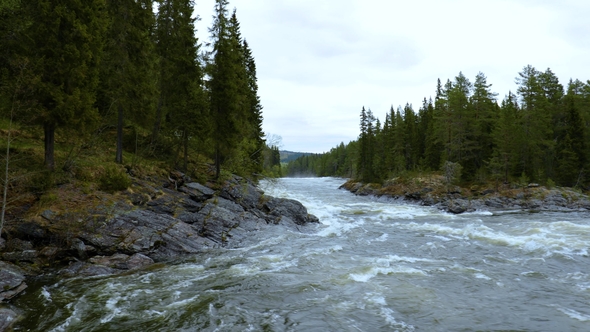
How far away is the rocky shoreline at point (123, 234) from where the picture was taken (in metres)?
11.0

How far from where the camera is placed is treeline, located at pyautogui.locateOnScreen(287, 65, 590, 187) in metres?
38.2

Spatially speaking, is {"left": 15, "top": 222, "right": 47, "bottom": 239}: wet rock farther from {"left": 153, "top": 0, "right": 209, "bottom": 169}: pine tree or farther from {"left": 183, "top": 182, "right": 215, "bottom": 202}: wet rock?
{"left": 153, "top": 0, "right": 209, "bottom": 169}: pine tree

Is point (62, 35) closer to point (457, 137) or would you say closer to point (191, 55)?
point (191, 55)

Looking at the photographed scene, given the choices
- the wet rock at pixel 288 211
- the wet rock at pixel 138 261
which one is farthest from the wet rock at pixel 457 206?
the wet rock at pixel 138 261

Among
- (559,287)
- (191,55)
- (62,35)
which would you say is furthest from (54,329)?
(191,55)

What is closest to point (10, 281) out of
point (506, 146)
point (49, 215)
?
point (49, 215)

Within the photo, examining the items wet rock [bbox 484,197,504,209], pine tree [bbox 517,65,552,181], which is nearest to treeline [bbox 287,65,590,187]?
pine tree [bbox 517,65,552,181]

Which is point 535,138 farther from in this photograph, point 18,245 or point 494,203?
point 18,245

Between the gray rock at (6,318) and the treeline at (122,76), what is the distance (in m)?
6.34

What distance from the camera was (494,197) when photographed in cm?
3438

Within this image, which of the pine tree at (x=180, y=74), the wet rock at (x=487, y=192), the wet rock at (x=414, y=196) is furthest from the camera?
the wet rock at (x=414, y=196)

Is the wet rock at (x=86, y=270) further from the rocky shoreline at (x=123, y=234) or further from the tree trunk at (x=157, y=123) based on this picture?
the tree trunk at (x=157, y=123)

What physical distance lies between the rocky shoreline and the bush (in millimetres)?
441

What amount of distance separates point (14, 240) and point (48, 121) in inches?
222
